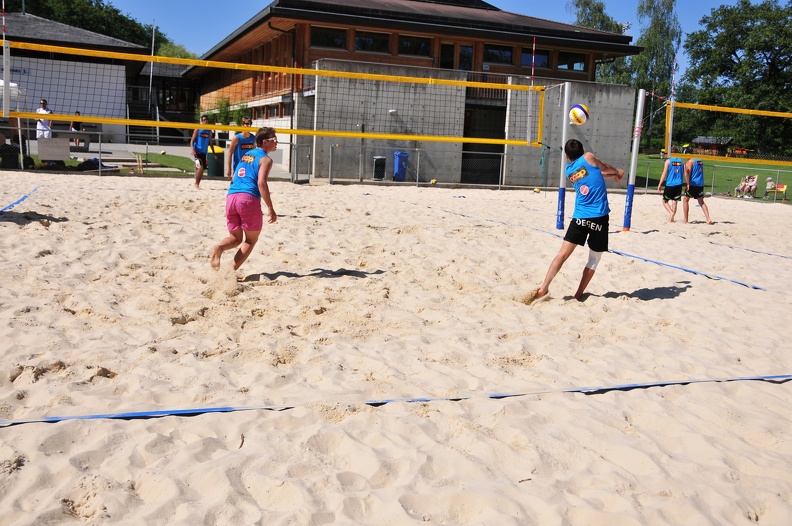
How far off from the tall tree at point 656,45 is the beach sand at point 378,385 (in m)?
45.1

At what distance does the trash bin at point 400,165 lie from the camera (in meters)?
20.0

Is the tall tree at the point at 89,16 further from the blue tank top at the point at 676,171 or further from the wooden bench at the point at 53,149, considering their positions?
the blue tank top at the point at 676,171

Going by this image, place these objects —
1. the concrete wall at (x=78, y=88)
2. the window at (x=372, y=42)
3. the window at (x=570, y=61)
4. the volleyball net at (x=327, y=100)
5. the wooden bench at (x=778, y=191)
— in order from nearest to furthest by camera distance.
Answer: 1. the volleyball net at (x=327, y=100)
2. the wooden bench at (x=778, y=191)
3. the window at (x=372, y=42)
4. the window at (x=570, y=61)
5. the concrete wall at (x=78, y=88)

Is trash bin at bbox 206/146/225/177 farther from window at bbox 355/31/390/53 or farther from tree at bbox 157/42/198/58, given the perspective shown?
tree at bbox 157/42/198/58

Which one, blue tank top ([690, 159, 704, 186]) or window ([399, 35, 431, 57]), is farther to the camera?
window ([399, 35, 431, 57])

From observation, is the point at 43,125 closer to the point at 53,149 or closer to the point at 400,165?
the point at 53,149

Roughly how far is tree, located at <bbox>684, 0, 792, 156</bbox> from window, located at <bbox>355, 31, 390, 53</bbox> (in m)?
22.7

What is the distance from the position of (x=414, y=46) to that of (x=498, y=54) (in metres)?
3.26

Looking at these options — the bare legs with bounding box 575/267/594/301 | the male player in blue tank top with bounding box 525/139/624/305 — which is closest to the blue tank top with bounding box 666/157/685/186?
the male player in blue tank top with bounding box 525/139/624/305

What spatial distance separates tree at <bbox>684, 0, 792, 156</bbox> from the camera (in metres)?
39.8

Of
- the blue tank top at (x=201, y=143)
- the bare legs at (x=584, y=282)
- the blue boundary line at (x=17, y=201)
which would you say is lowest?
the bare legs at (x=584, y=282)

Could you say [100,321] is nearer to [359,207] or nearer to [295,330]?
[295,330]

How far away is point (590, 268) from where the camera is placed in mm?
5793

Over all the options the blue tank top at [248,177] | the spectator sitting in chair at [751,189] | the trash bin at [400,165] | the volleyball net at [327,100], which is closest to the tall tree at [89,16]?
the volleyball net at [327,100]
